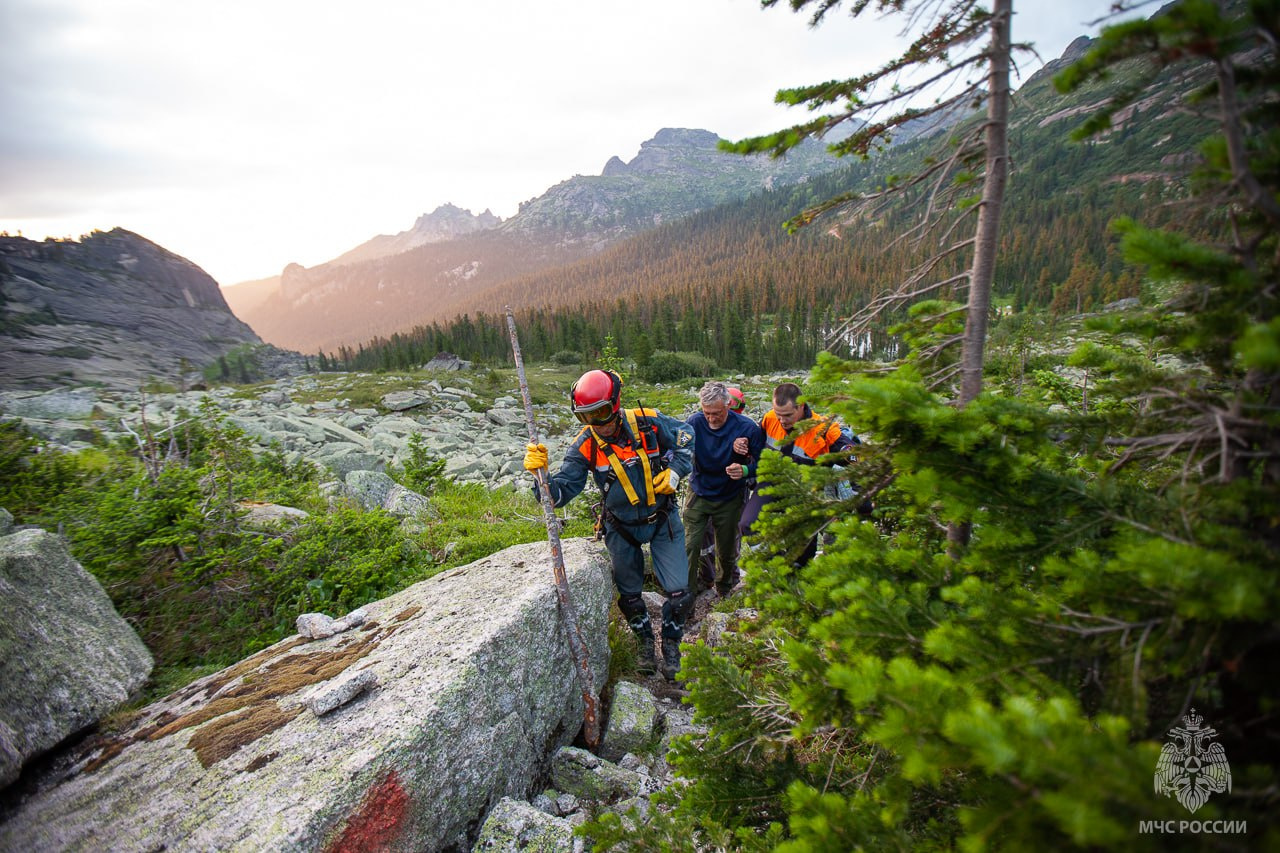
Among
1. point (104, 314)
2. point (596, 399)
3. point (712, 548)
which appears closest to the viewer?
point (596, 399)

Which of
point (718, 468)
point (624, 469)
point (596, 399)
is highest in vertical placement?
point (596, 399)

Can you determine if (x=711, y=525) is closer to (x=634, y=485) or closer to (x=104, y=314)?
(x=634, y=485)

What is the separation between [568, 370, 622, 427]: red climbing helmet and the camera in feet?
15.4

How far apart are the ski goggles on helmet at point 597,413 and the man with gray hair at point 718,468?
1084 millimetres

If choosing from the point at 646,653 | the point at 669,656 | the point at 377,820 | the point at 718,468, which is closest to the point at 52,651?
the point at 377,820

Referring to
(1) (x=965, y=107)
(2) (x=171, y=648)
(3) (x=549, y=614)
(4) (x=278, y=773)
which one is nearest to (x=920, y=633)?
(1) (x=965, y=107)

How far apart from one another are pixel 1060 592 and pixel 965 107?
99.3 inches

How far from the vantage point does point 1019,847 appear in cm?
115

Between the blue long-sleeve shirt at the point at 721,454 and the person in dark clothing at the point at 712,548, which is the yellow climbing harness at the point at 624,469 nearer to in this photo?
the blue long-sleeve shirt at the point at 721,454

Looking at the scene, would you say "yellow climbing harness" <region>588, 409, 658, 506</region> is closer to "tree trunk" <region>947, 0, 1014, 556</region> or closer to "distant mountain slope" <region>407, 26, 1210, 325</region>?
"distant mountain slope" <region>407, 26, 1210, 325</region>

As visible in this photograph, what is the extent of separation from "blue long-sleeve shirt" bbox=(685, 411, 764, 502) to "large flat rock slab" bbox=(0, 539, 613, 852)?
233 cm

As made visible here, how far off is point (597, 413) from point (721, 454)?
1.69 metres

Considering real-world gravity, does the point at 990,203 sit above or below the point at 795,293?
above

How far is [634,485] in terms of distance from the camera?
16.3 feet
